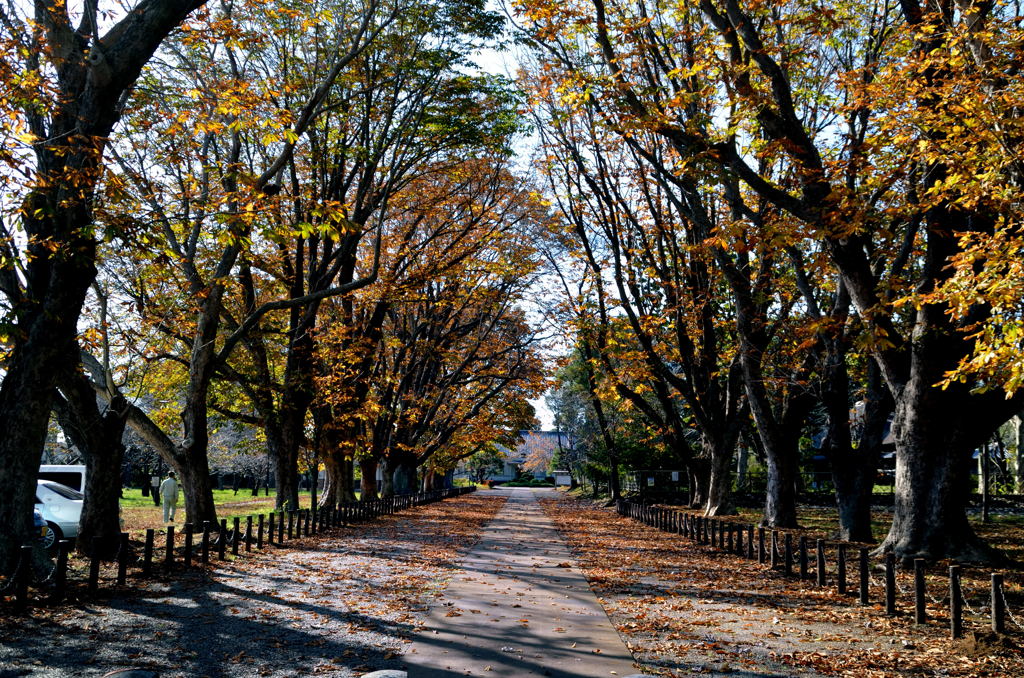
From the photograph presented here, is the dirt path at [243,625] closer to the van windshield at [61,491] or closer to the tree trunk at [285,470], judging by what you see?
the van windshield at [61,491]

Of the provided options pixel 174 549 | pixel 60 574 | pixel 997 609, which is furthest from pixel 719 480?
pixel 60 574

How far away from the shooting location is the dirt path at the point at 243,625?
6.25m

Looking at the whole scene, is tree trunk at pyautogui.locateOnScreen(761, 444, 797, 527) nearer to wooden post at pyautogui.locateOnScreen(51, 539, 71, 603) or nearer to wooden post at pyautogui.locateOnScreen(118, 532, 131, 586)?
wooden post at pyautogui.locateOnScreen(118, 532, 131, 586)

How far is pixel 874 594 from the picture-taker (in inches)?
400

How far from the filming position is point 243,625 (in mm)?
7754

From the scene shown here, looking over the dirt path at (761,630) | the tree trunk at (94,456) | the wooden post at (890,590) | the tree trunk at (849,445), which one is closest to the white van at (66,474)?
the tree trunk at (94,456)

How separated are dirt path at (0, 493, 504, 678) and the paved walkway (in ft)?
1.04

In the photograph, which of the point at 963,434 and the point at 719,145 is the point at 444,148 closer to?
the point at 719,145

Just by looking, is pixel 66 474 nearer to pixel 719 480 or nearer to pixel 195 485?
pixel 195 485

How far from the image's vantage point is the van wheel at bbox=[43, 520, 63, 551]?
49.5 feet

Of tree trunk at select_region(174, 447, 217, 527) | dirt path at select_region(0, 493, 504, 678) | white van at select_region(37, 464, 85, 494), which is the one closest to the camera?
dirt path at select_region(0, 493, 504, 678)

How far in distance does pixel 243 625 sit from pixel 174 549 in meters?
7.07

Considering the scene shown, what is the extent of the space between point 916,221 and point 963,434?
354cm

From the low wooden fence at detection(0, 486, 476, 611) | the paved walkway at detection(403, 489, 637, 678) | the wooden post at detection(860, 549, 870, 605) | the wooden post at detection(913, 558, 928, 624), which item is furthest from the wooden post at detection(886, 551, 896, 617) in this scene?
the low wooden fence at detection(0, 486, 476, 611)
